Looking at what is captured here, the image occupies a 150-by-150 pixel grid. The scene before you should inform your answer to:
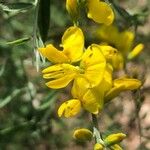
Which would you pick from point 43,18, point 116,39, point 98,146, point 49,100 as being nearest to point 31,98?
point 49,100

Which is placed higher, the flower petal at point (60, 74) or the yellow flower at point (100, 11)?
the yellow flower at point (100, 11)

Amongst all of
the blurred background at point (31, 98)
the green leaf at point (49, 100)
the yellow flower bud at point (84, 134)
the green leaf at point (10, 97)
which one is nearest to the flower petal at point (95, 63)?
the yellow flower bud at point (84, 134)

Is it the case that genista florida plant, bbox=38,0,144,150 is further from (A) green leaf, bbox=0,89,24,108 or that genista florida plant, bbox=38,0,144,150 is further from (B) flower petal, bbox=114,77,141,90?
(A) green leaf, bbox=0,89,24,108

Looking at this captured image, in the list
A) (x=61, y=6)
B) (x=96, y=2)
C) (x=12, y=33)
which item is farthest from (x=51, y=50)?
(x=61, y=6)

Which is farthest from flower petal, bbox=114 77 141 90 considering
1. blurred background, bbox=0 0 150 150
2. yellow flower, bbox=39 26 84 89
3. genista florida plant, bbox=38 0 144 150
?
blurred background, bbox=0 0 150 150

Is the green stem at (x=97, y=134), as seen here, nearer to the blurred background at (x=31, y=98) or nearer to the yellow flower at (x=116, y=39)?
the blurred background at (x=31, y=98)

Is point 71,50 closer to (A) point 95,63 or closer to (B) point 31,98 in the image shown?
(A) point 95,63

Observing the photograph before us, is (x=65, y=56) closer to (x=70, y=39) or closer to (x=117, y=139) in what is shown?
(x=70, y=39)
